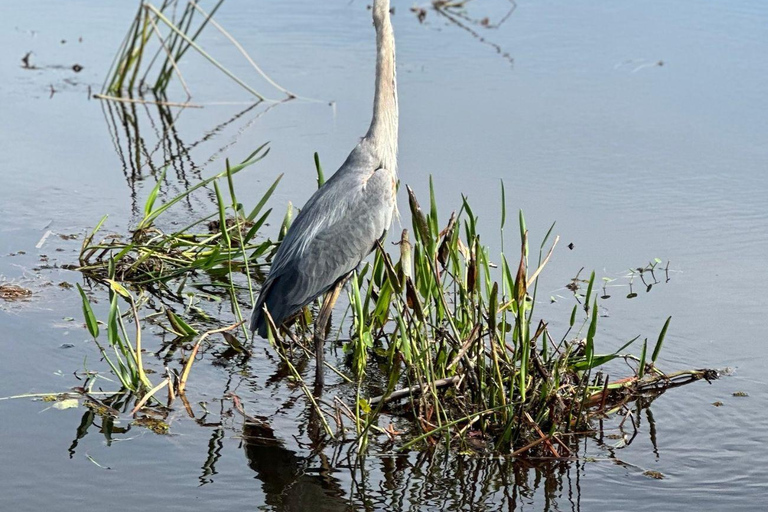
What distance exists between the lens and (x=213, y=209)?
7391 mm

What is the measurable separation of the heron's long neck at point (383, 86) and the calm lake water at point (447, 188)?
1.27m

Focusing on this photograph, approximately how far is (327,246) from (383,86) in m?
0.89

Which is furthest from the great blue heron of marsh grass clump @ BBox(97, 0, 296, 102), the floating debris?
marsh grass clump @ BBox(97, 0, 296, 102)

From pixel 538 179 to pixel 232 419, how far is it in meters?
3.81

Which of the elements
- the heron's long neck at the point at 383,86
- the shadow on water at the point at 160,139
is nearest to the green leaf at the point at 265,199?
the heron's long neck at the point at 383,86

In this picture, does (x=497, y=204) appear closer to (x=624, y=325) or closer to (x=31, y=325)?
(x=624, y=325)

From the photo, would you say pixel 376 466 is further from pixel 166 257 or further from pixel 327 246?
pixel 166 257

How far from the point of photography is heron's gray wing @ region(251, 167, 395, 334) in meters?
5.27

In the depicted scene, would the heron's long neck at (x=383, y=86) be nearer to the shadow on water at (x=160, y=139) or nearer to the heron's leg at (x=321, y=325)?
the heron's leg at (x=321, y=325)

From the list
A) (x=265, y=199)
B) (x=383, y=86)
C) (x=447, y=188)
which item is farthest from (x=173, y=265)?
(x=447, y=188)

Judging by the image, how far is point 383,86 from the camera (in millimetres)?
5461

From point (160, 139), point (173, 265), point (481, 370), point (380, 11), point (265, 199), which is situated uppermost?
point (380, 11)

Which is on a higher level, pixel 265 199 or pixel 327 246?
pixel 265 199

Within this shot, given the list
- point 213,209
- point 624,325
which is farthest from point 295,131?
point 624,325
